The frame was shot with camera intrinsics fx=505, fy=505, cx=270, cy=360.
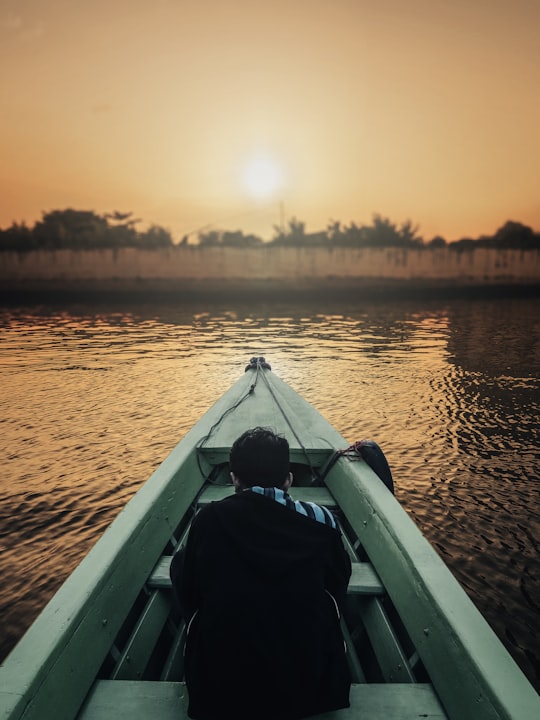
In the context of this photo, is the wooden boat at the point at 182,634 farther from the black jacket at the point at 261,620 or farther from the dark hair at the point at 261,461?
the dark hair at the point at 261,461

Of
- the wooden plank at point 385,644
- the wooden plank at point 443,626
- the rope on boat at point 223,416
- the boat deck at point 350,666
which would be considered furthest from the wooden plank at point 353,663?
the rope on boat at point 223,416

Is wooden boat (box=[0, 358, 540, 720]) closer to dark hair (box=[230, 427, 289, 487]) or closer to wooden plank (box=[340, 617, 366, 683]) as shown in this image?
wooden plank (box=[340, 617, 366, 683])

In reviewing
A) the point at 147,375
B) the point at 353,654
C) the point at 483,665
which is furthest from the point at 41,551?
the point at 147,375

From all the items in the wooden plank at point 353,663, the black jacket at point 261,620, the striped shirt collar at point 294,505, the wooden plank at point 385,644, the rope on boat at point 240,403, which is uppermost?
the striped shirt collar at point 294,505

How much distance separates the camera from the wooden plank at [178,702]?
1.92m

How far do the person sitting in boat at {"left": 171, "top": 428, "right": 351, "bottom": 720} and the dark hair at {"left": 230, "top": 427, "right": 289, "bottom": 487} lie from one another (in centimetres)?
11

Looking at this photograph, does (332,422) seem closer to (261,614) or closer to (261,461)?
(261,461)

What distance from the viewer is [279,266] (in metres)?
50.2

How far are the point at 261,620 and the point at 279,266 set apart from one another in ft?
163

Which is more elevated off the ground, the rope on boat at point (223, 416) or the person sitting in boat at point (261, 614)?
the person sitting in boat at point (261, 614)

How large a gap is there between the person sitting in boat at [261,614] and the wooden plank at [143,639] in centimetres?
66

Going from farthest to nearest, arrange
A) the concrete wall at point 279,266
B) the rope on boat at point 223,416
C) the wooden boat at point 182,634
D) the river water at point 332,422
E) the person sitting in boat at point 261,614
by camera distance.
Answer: the concrete wall at point 279,266 → the rope on boat at point 223,416 → the river water at point 332,422 → the wooden boat at point 182,634 → the person sitting in boat at point 261,614

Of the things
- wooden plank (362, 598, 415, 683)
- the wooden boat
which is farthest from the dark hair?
wooden plank (362, 598, 415, 683)

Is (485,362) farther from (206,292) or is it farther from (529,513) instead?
(206,292)
